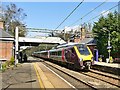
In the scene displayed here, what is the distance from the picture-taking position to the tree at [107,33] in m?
60.8

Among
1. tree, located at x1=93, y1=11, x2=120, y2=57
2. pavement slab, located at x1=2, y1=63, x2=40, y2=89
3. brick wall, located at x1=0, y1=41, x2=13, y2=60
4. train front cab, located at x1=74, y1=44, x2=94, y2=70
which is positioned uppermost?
tree, located at x1=93, y1=11, x2=120, y2=57

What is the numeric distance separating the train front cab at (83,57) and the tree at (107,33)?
28.5 meters

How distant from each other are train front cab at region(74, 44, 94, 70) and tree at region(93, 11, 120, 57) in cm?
2852

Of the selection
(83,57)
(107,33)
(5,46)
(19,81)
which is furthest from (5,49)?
(19,81)

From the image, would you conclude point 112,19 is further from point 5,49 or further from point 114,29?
point 5,49

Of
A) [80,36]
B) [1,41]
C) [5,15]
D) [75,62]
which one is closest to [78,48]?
[75,62]

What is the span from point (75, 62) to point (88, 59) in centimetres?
171

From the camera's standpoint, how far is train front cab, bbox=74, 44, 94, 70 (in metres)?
29.9

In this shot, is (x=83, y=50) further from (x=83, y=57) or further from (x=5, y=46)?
(x=5, y=46)

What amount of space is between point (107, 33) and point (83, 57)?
36130mm

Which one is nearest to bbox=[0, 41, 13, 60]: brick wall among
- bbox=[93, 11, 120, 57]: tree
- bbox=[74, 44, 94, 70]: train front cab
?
bbox=[93, 11, 120, 57]: tree

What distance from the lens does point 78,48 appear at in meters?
31.4

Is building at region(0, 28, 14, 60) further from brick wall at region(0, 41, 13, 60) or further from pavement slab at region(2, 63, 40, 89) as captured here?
pavement slab at region(2, 63, 40, 89)

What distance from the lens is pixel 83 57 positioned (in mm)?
30188
